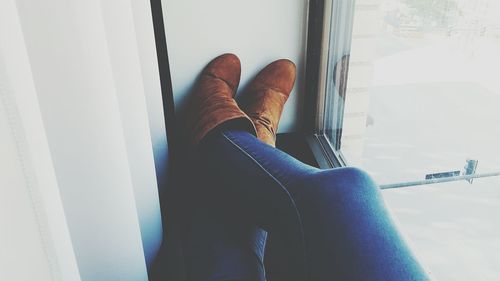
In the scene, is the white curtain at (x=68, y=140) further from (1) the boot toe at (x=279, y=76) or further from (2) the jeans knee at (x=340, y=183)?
(1) the boot toe at (x=279, y=76)

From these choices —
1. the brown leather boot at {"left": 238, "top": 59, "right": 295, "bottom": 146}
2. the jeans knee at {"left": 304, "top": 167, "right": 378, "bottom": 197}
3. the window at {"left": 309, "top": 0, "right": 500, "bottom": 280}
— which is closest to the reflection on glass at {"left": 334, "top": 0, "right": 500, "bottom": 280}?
the window at {"left": 309, "top": 0, "right": 500, "bottom": 280}

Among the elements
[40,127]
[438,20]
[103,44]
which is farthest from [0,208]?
[438,20]

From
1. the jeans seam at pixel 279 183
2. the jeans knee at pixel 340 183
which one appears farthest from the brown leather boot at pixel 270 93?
the jeans knee at pixel 340 183

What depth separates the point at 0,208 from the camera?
254mm

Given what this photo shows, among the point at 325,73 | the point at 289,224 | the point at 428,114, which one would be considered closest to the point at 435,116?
the point at 428,114

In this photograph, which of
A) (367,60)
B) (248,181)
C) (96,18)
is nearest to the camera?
(96,18)

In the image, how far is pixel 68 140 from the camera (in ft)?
1.28

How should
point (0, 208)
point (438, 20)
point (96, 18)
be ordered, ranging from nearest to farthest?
1. point (0, 208)
2. point (96, 18)
3. point (438, 20)

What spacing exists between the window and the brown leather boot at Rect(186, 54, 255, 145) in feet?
1.03

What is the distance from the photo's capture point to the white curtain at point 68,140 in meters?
0.27

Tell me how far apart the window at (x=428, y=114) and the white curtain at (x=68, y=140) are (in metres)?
0.59

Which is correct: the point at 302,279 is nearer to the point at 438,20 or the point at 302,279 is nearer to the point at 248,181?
the point at 248,181

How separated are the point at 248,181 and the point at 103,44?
13.3 inches

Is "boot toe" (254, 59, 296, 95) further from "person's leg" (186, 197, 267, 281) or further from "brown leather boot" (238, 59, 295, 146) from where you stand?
"person's leg" (186, 197, 267, 281)
